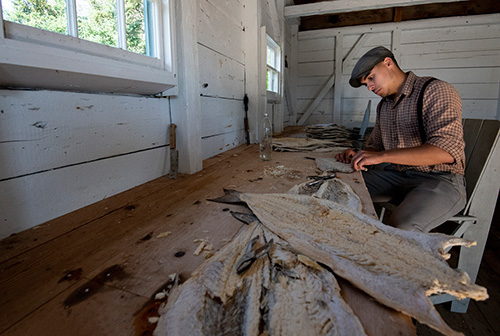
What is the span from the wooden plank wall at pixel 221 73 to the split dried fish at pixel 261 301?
4.34 ft

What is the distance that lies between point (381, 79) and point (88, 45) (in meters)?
1.53

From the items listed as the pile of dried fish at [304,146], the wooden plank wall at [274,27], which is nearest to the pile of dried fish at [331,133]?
the pile of dried fish at [304,146]

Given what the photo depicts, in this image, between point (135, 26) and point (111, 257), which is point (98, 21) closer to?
point (135, 26)

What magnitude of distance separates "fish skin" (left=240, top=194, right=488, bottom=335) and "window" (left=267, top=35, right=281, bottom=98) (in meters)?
2.73

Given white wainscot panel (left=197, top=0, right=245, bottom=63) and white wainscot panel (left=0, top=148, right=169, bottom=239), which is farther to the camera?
white wainscot panel (left=197, top=0, right=245, bottom=63)

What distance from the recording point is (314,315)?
0.46 metres

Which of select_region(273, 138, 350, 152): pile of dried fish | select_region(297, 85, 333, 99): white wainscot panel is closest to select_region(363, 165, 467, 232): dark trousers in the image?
select_region(273, 138, 350, 152): pile of dried fish

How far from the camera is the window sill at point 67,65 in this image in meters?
0.73

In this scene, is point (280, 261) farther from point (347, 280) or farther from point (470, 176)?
point (470, 176)

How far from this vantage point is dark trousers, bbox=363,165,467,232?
1.29 meters

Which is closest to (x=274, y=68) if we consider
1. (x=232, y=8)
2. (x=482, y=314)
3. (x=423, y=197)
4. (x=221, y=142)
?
(x=232, y=8)

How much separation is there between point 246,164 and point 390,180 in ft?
2.90

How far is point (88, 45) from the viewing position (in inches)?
37.2

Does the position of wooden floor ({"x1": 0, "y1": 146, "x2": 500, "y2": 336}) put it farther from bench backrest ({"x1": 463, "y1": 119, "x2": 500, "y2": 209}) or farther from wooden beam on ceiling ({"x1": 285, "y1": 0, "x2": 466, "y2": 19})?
wooden beam on ceiling ({"x1": 285, "y1": 0, "x2": 466, "y2": 19})
